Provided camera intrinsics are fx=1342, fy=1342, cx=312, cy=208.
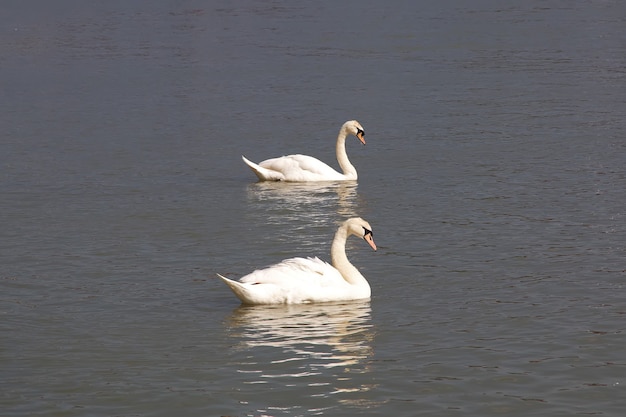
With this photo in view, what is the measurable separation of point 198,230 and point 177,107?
40.7 ft

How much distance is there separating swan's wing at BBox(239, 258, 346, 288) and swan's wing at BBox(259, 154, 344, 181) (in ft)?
25.6

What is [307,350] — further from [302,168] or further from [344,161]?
[344,161]

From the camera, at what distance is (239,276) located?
15195mm

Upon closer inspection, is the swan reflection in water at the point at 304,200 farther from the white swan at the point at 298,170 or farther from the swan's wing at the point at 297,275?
the swan's wing at the point at 297,275

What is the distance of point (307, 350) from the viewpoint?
479 inches

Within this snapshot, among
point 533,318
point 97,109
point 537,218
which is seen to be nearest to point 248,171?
point 537,218

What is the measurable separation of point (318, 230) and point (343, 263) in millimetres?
3567

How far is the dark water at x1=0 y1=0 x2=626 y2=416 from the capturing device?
11438 mm

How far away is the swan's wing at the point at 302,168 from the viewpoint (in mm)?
21625

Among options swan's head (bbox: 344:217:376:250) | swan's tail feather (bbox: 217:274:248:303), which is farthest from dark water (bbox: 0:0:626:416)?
swan's head (bbox: 344:217:376:250)

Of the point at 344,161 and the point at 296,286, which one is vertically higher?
the point at 344,161

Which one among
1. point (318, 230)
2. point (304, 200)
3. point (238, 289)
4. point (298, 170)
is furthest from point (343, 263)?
point (298, 170)

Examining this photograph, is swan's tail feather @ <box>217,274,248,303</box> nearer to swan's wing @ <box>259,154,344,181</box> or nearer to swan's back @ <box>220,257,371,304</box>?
swan's back @ <box>220,257,371,304</box>

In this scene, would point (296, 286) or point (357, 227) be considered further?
point (357, 227)
